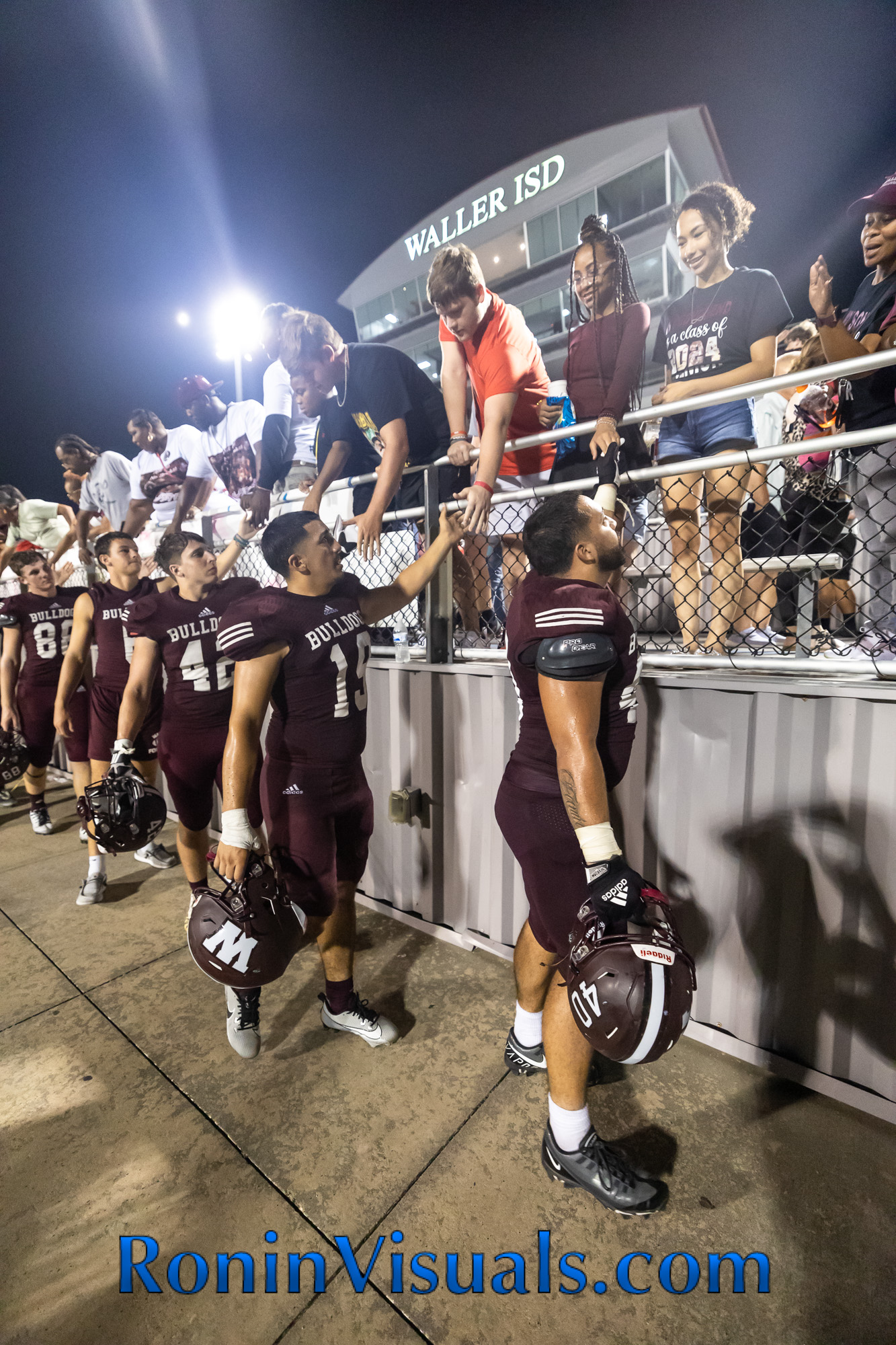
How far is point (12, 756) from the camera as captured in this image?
A: 15.0 ft

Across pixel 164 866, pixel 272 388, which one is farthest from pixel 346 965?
pixel 272 388

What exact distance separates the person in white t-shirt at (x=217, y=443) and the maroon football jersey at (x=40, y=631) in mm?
1288

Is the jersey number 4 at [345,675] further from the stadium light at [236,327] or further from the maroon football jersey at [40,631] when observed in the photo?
the stadium light at [236,327]

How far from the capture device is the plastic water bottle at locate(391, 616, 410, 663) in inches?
120

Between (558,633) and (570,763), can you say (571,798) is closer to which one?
(570,763)

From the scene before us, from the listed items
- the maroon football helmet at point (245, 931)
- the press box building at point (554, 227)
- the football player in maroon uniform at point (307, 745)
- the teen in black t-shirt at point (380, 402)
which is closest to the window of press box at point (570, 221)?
the press box building at point (554, 227)

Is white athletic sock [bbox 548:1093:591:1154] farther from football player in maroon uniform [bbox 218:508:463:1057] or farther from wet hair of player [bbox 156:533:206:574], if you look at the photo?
wet hair of player [bbox 156:533:206:574]

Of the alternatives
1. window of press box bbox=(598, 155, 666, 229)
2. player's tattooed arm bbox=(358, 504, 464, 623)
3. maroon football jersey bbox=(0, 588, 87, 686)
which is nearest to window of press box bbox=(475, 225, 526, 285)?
window of press box bbox=(598, 155, 666, 229)

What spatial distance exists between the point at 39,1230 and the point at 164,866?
2661 millimetres

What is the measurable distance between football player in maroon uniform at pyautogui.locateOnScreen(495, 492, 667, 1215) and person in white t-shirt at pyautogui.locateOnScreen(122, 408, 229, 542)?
4923 millimetres

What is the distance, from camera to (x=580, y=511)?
1.65 metres

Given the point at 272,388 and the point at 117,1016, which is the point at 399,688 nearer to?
the point at 117,1016

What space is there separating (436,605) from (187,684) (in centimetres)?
150

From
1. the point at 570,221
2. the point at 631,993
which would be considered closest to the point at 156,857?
the point at 631,993
